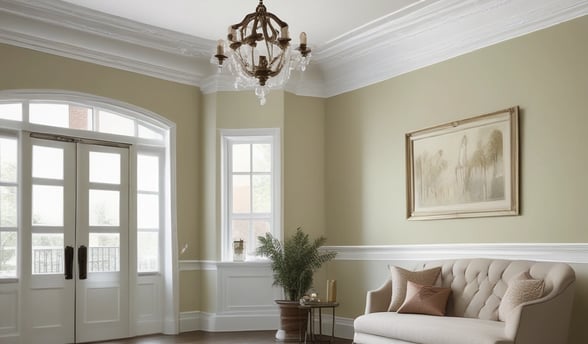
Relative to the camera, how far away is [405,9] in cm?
661

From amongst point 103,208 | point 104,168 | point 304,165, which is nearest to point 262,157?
point 304,165

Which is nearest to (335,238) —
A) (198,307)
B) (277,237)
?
(277,237)

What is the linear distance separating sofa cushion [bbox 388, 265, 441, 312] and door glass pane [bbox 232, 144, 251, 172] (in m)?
2.80

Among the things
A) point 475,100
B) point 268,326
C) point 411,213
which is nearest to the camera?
point 475,100

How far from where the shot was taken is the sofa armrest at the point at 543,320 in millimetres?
4672

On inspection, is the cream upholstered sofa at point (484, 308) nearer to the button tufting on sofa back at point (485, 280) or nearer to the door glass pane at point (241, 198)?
the button tufting on sofa back at point (485, 280)

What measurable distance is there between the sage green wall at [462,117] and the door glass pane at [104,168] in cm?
270

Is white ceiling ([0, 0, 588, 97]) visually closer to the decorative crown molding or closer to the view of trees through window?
the decorative crown molding

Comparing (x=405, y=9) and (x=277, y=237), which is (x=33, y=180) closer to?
(x=277, y=237)

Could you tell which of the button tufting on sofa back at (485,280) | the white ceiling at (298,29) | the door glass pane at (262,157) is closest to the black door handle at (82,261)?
the white ceiling at (298,29)

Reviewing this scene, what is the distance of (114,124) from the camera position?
25.0 feet

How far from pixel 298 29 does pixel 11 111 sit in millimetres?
3228

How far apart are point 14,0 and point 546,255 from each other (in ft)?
18.3

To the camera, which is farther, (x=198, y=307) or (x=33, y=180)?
(x=198, y=307)
